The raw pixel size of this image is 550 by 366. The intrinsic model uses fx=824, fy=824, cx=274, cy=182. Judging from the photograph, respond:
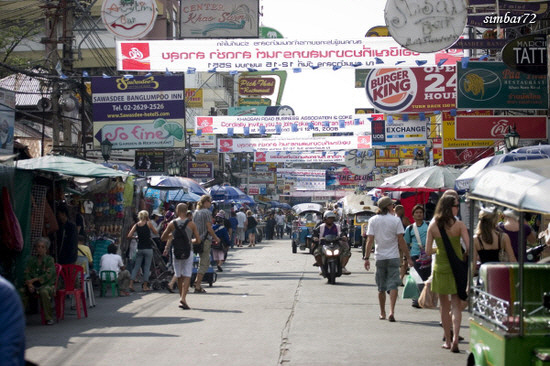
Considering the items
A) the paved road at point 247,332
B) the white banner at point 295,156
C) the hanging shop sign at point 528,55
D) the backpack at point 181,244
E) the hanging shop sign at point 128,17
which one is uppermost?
the hanging shop sign at point 128,17

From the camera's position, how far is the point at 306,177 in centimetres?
7031

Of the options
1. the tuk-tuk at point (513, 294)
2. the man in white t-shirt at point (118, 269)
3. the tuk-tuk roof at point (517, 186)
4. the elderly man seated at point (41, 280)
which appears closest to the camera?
the tuk-tuk roof at point (517, 186)

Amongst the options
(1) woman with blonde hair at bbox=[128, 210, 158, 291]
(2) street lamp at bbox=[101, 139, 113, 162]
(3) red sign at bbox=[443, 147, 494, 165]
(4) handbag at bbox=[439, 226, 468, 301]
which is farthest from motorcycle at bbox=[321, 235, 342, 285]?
(4) handbag at bbox=[439, 226, 468, 301]

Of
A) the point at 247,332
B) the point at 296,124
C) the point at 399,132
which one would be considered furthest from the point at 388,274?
the point at 296,124

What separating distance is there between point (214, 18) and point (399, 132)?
10581mm

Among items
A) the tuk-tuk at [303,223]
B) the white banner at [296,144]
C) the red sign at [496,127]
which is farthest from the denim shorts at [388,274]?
the white banner at [296,144]

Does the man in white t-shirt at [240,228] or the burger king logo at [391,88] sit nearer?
the burger king logo at [391,88]

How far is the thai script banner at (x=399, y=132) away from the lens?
93.9 feet

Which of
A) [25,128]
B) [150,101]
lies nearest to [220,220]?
[150,101]

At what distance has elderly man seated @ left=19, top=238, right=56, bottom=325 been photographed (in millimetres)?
12195

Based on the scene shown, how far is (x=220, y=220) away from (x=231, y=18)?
241 inches

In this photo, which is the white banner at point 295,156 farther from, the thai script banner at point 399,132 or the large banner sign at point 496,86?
the large banner sign at point 496,86

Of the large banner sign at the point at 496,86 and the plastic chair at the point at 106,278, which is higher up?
the large banner sign at the point at 496,86

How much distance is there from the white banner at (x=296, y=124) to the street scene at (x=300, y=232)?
0.20 feet
